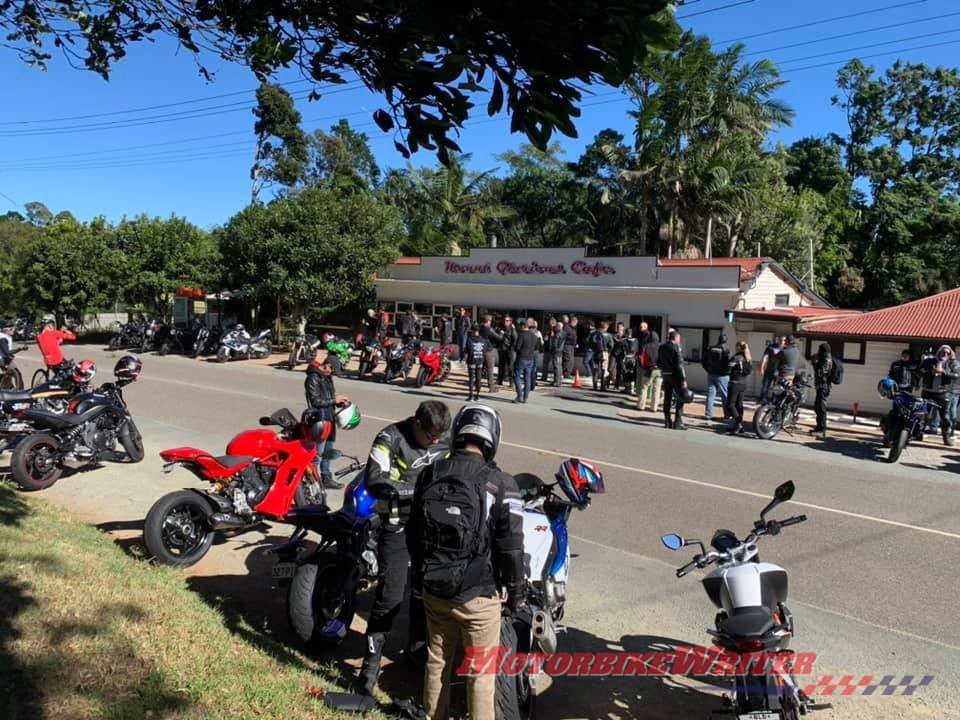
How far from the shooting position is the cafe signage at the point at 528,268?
2231 centimetres

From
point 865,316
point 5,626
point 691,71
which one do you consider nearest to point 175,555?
point 5,626

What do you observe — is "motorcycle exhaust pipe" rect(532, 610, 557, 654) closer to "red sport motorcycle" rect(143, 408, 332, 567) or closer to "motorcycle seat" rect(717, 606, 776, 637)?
"motorcycle seat" rect(717, 606, 776, 637)

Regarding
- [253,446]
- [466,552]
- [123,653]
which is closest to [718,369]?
[253,446]

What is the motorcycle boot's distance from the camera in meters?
3.89

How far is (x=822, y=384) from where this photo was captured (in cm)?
1362

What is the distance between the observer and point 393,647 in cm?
471

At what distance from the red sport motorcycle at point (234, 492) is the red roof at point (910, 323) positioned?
13153 mm

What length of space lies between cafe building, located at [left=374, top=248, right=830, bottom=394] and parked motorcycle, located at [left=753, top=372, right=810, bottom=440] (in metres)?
5.40

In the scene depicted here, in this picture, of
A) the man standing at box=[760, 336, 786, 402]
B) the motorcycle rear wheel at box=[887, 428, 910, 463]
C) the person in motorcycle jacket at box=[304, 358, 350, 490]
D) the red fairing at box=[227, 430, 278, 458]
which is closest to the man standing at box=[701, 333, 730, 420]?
the man standing at box=[760, 336, 786, 402]

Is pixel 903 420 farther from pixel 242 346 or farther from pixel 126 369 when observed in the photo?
pixel 242 346

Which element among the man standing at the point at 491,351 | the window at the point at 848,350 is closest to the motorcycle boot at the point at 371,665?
the man standing at the point at 491,351

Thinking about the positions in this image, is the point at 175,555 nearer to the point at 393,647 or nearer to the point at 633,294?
the point at 393,647

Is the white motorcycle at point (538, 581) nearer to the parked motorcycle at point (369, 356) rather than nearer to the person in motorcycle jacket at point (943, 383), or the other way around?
the person in motorcycle jacket at point (943, 383)

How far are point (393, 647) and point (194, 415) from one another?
952cm
